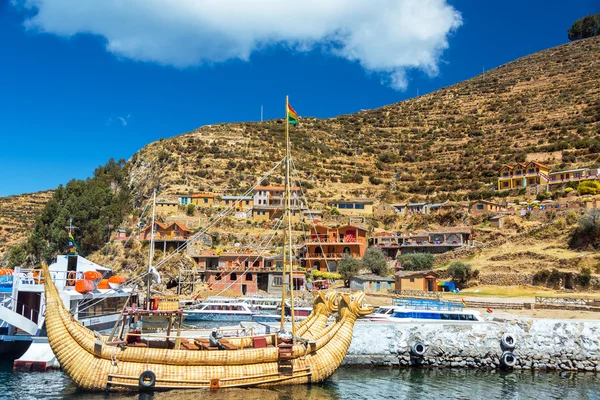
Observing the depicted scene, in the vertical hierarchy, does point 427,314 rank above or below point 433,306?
below

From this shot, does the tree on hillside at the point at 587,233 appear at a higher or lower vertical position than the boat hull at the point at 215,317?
higher

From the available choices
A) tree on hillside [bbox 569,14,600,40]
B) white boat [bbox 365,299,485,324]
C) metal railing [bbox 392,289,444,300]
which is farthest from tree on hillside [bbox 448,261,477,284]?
tree on hillside [bbox 569,14,600,40]

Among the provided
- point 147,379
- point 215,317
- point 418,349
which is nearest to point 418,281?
point 215,317

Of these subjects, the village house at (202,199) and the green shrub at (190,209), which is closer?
the green shrub at (190,209)

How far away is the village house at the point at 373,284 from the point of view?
4949 cm

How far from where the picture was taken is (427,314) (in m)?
30.6

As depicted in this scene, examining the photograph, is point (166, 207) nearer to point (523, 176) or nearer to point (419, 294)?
point (419, 294)

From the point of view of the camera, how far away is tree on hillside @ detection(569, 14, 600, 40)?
16562 centimetres

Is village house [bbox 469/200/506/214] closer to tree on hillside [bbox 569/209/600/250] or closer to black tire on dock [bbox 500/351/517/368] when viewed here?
tree on hillside [bbox 569/209/600/250]

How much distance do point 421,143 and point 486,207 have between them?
55.0 meters

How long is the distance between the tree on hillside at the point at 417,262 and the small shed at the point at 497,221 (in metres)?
11.8

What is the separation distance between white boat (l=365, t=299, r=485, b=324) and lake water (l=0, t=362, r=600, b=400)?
4.67 meters

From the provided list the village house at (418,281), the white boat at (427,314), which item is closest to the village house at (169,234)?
the village house at (418,281)

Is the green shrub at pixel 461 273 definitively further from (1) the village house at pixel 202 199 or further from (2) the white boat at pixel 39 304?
(1) the village house at pixel 202 199
